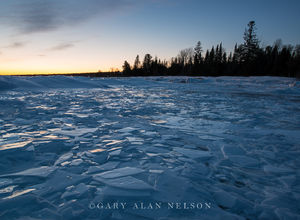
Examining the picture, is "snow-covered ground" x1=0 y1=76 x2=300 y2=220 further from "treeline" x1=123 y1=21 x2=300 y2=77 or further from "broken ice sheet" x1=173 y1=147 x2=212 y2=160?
"treeline" x1=123 y1=21 x2=300 y2=77

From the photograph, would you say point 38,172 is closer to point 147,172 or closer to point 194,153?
point 147,172

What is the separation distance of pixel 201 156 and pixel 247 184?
18.0 inches

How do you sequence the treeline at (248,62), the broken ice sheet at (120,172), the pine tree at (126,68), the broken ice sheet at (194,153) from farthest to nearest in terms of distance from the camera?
the pine tree at (126,68) < the treeline at (248,62) < the broken ice sheet at (194,153) < the broken ice sheet at (120,172)

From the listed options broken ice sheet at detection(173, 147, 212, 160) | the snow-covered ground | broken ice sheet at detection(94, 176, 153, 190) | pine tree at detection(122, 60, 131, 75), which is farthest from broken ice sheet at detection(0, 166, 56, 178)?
pine tree at detection(122, 60, 131, 75)

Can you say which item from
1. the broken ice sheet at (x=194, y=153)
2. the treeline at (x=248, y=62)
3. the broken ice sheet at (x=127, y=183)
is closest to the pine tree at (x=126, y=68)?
the treeline at (x=248, y=62)

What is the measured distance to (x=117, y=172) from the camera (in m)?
1.26

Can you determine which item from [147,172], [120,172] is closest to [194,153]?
[147,172]

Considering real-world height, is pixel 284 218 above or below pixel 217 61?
below

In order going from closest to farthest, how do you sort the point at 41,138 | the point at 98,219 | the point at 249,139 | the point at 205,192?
the point at 98,219
the point at 205,192
the point at 41,138
the point at 249,139

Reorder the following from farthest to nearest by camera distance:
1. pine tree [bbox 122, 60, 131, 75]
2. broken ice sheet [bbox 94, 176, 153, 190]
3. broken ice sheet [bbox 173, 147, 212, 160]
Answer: pine tree [bbox 122, 60, 131, 75] < broken ice sheet [bbox 173, 147, 212, 160] < broken ice sheet [bbox 94, 176, 153, 190]

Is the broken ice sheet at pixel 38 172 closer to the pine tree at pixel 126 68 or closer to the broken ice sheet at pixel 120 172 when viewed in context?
the broken ice sheet at pixel 120 172

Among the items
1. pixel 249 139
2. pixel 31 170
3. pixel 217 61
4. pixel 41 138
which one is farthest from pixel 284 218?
pixel 217 61

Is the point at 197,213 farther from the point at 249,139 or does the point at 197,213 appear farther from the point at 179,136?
the point at 249,139

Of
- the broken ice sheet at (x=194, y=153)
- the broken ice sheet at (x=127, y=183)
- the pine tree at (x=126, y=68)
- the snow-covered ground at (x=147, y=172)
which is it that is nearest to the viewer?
the snow-covered ground at (x=147, y=172)
